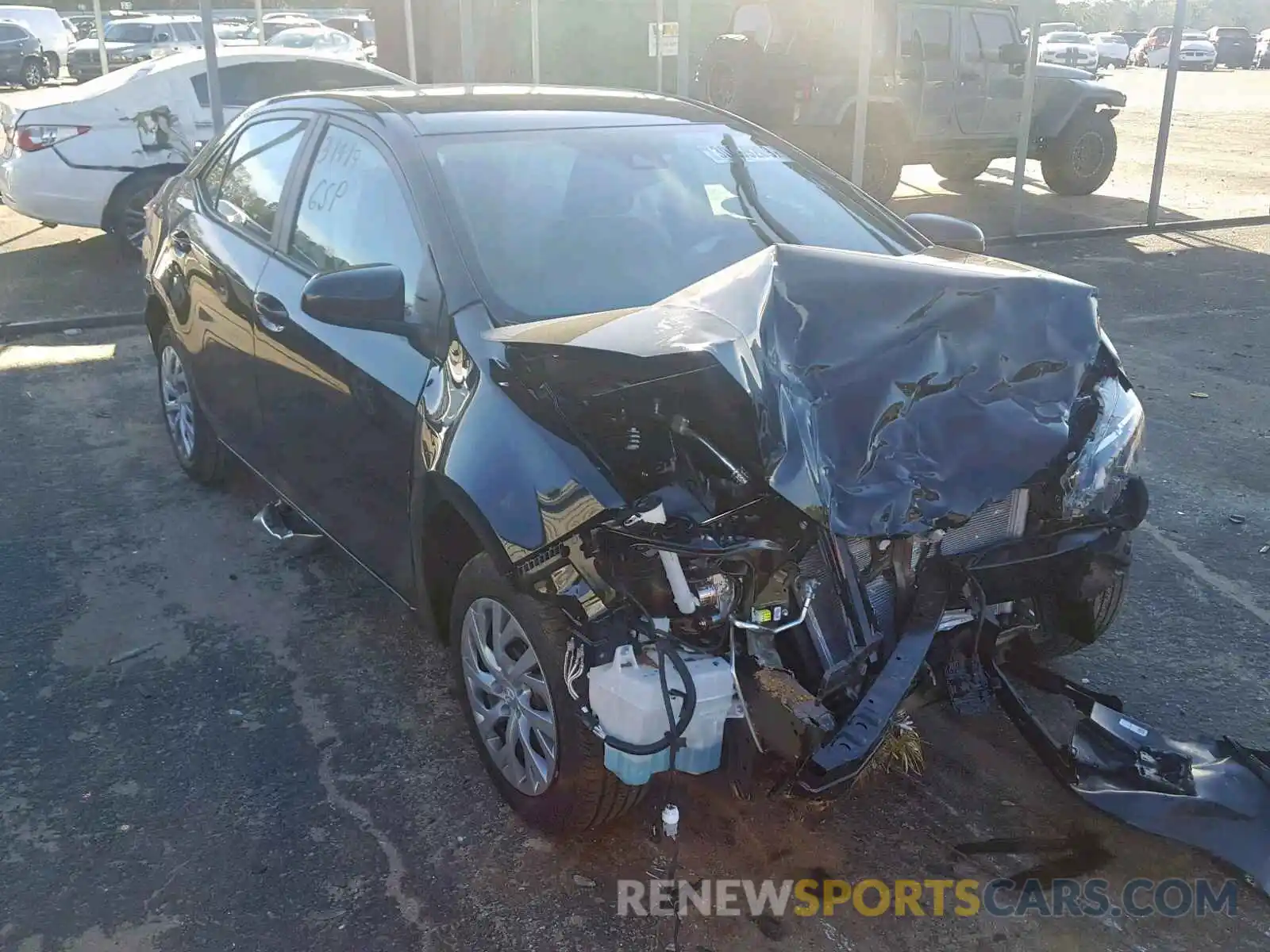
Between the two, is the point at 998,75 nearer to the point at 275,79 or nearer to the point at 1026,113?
the point at 1026,113

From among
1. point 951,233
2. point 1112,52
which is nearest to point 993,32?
point 951,233

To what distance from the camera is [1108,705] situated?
125 inches

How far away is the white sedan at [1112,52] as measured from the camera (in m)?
44.8

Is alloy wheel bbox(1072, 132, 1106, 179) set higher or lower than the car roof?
lower

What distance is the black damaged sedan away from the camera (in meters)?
2.54

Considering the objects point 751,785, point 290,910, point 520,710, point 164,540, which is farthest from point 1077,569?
point 164,540

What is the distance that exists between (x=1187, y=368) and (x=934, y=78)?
5.92 meters

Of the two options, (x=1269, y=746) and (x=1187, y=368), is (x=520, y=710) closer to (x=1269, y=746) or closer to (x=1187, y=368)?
(x=1269, y=746)

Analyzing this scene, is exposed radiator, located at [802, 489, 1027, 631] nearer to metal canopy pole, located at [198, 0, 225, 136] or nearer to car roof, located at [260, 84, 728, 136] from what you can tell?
car roof, located at [260, 84, 728, 136]

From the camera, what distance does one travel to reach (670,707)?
248 cm

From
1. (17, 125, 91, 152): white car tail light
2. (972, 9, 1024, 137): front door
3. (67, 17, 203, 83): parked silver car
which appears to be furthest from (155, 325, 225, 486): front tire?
(67, 17, 203, 83): parked silver car

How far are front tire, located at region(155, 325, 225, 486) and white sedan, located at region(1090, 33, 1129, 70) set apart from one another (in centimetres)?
4568

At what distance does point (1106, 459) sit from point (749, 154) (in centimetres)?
180

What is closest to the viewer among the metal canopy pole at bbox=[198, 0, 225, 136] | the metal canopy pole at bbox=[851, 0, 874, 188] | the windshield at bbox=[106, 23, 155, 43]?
the metal canopy pole at bbox=[198, 0, 225, 136]
